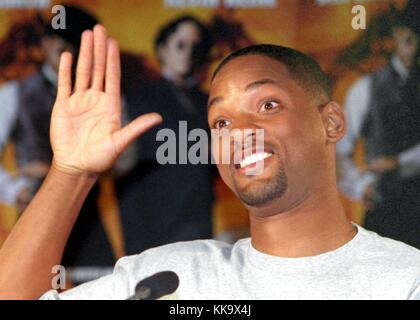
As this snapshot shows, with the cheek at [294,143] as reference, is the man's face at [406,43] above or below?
above

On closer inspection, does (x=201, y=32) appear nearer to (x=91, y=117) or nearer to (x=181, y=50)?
(x=181, y=50)

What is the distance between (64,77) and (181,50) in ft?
1.34

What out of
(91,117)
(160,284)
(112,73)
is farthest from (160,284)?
(112,73)

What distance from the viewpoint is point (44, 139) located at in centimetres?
221

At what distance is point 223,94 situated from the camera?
209 cm

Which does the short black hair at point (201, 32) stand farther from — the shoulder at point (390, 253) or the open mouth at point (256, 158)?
the shoulder at point (390, 253)

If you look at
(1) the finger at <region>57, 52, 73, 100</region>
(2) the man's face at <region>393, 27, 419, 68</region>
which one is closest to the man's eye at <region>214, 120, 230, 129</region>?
(1) the finger at <region>57, 52, 73, 100</region>

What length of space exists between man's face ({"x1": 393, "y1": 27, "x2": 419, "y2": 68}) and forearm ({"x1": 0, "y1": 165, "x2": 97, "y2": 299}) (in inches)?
43.2

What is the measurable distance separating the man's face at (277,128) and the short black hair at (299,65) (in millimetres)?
27

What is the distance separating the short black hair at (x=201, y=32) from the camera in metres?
2.20

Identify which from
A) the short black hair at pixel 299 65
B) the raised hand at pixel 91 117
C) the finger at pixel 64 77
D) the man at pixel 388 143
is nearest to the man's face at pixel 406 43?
the man at pixel 388 143

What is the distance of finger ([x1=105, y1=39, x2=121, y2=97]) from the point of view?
211cm

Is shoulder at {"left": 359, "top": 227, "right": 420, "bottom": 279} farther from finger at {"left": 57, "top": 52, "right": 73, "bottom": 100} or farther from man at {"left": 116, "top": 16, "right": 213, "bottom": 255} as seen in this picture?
finger at {"left": 57, "top": 52, "right": 73, "bottom": 100}

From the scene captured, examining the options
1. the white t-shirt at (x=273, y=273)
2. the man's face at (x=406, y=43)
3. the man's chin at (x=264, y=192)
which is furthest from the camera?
the man's face at (x=406, y=43)
